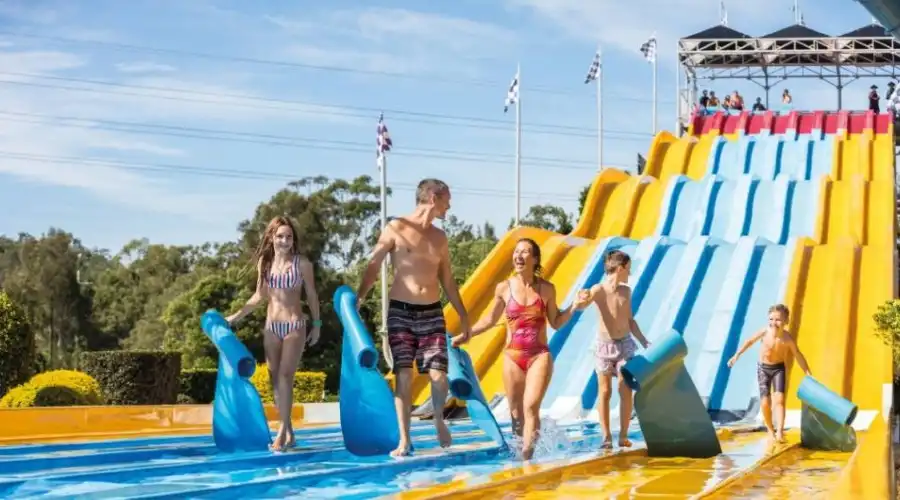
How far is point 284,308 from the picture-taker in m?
7.36

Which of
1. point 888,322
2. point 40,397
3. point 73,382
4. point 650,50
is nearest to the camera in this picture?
point 40,397

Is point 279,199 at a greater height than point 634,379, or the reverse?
point 279,199

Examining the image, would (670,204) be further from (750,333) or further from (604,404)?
(604,404)

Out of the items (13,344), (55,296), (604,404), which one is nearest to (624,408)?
(604,404)

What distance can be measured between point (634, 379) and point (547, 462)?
101 centimetres

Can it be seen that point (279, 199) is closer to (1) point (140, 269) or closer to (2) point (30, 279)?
(2) point (30, 279)

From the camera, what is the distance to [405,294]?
693 cm

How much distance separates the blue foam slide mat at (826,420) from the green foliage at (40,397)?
6.82 metres

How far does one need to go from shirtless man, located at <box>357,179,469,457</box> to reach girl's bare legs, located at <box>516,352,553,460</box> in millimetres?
482

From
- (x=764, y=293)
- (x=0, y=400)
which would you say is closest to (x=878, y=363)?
(x=764, y=293)

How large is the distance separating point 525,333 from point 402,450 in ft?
3.16

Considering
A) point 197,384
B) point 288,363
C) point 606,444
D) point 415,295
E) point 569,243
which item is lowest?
point 197,384

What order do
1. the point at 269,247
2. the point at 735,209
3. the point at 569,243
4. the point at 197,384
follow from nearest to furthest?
the point at 269,247, the point at 569,243, the point at 197,384, the point at 735,209

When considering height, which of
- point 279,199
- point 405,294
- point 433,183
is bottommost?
point 405,294
